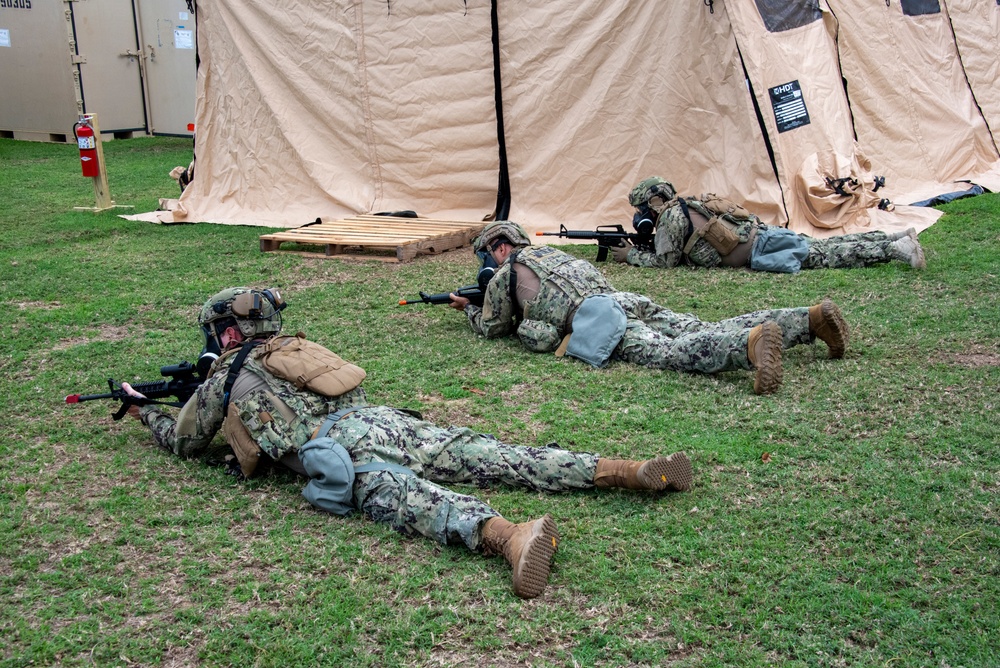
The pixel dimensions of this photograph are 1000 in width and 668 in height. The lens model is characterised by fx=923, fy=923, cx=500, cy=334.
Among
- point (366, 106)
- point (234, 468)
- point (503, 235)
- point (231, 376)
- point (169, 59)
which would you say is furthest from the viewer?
point (169, 59)

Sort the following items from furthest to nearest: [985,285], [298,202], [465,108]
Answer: [298,202], [465,108], [985,285]

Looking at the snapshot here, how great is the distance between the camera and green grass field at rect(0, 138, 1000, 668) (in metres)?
→ 3.45

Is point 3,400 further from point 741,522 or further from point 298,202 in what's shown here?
point 298,202

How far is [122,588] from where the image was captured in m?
3.88

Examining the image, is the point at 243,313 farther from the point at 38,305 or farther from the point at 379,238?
the point at 379,238

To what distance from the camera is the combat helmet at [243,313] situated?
16.3ft

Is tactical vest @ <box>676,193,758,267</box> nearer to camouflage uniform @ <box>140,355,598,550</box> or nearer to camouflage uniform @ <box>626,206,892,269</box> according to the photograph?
camouflage uniform @ <box>626,206,892,269</box>

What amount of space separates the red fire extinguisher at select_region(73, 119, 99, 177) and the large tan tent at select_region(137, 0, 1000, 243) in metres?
1.32

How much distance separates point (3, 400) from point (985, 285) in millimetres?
7645

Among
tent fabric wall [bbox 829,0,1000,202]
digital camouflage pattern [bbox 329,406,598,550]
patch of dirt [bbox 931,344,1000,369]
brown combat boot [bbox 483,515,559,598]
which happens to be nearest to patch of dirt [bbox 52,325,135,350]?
digital camouflage pattern [bbox 329,406,598,550]

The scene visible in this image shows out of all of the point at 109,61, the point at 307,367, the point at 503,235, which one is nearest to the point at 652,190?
the point at 503,235

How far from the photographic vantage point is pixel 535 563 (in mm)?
3688

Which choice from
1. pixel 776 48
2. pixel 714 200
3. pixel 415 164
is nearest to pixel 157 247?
pixel 415 164

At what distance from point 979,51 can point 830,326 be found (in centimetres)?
961
